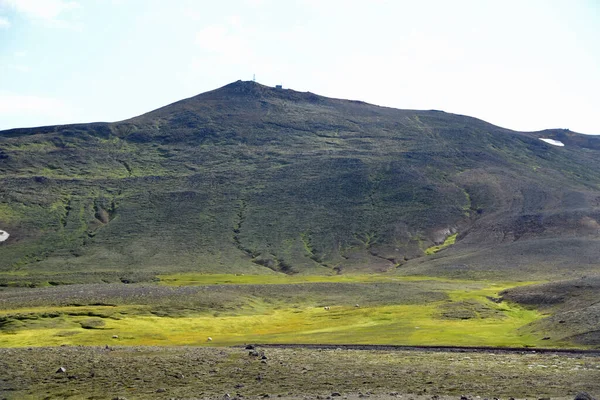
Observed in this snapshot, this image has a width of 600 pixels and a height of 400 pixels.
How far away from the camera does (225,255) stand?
167875mm

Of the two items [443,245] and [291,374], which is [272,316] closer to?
[291,374]

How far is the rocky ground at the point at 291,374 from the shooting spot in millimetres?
40188

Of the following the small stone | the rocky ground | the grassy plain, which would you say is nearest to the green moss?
the grassy plain

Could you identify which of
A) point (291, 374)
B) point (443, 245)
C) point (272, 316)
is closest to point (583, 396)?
point (291, 374)

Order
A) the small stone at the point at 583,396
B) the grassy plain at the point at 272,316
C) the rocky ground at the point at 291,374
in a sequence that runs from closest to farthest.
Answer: the small stone at the point at 583,396 → the rocky ground at the point at 291,374 → the grassy plain at the point at 272,316

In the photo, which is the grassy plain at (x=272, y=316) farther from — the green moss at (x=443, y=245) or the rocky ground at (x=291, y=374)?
the green moss at (x=443, y=245)

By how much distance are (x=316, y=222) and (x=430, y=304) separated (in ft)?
337

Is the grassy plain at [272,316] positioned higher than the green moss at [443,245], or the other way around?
the green moss at [443,245]

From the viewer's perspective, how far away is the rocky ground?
132ft

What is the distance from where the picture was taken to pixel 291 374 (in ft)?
147

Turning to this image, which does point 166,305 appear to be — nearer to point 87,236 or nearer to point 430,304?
point 430,304

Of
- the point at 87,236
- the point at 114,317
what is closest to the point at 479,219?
the point at 87,236

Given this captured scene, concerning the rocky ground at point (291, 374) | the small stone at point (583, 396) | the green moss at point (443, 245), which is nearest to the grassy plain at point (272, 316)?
the rocky ground at point (291, 374)

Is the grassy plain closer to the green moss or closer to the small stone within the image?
the small stone
